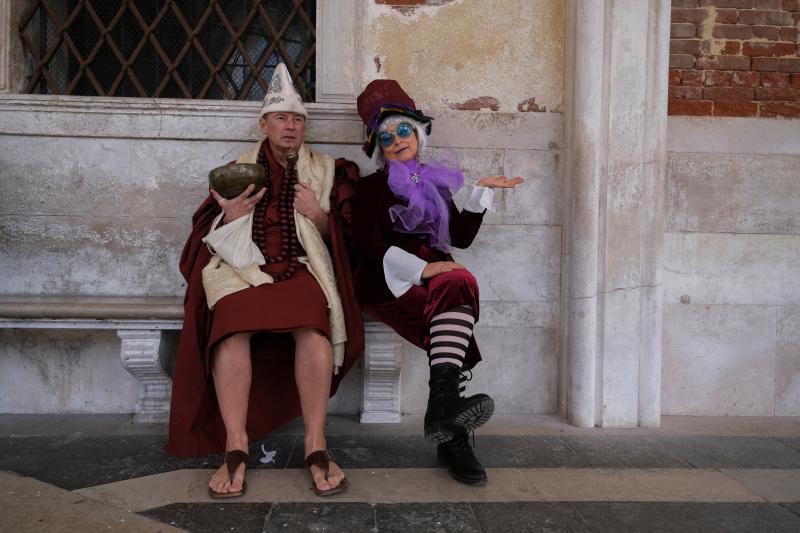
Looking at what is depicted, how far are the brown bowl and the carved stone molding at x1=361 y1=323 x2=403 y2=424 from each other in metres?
0.93

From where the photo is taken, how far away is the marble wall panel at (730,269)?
3590 mm

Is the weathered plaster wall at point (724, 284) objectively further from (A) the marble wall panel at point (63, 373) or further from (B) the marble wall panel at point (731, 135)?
(A) the marble wall panel at point (63, 373)

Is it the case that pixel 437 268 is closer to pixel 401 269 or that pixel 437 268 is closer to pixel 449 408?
pixel 401 269

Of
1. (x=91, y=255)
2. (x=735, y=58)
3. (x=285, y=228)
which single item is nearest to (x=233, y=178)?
(x=285, y=228)

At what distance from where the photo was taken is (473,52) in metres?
3.54

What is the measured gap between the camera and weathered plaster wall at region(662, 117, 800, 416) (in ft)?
11.8

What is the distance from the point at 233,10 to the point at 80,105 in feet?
3.41

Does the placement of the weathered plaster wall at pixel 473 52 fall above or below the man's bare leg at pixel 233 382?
above

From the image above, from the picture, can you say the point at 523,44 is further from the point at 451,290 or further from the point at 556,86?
the point at 451,290

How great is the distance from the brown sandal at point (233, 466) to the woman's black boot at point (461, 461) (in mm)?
850

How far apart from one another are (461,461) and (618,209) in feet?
5.28

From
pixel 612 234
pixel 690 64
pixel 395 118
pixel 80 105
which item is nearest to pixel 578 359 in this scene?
pixel 612 234

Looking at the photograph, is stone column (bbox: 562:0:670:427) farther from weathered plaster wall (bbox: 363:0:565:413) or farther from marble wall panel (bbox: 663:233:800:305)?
marble wall panel (bbox: 663:233:800:305)

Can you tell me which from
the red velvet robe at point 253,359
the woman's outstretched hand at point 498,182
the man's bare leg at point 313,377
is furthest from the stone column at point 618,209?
the man's bare leg at point 313,377
